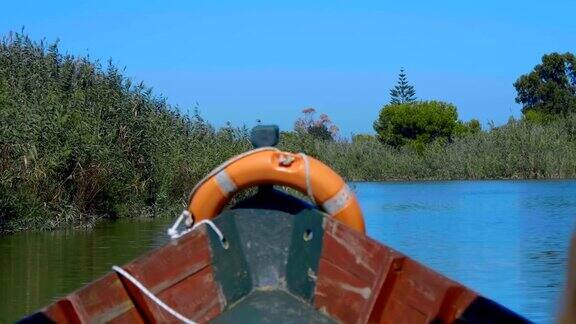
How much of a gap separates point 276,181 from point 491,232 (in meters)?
17.3

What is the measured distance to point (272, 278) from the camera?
433cm

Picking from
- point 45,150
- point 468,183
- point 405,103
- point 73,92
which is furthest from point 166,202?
point 405,103

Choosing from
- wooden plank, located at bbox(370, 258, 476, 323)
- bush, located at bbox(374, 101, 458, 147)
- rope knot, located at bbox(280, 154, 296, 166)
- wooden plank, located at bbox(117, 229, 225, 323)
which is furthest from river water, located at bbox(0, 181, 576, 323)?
bush, located at bbox(374, 101, 458, 147)

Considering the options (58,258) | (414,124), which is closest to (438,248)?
(58,258)

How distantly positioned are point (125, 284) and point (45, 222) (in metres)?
15.0

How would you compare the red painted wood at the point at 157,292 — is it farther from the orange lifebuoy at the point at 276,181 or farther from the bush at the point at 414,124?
the bush at the point at 414,124

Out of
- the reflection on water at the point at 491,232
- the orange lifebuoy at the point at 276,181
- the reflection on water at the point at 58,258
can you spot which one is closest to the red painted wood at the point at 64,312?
the orange lifebuoy at the point at 276,181

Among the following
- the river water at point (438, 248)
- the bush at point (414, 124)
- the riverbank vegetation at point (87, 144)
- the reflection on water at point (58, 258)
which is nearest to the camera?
the reflection on water at point (58, 258)

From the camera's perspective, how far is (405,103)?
74.2 metres

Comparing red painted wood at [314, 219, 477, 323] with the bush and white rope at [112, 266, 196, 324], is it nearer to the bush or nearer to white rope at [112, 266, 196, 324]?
white rope at [112, 266, 196, 324]

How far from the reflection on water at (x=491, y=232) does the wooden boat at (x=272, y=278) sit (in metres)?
0.60

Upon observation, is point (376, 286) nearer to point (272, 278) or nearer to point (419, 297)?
point (419, 297)

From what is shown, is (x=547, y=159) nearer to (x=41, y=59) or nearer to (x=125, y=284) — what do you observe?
(x=41, y=59)

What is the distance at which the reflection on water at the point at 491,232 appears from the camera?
1270 cm
